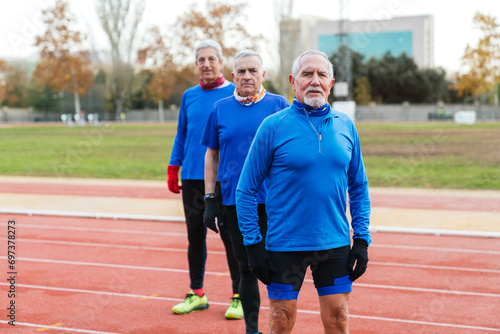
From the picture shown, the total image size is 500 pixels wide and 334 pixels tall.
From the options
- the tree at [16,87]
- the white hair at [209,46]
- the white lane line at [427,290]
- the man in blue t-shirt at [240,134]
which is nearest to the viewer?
the man in blue t-shirt at [240,134]

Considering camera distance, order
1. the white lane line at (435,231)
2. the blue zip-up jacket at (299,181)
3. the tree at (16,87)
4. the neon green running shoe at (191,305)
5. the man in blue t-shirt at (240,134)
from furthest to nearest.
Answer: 1. the tree at (16,87)
2. the white lane line at (435,231)
3. the neon green running shoe at (191,305)
4. the man in blue t-shirt at (240,134)
5. the blue zip-up jacket at (299,181)

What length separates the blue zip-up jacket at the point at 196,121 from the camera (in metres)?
4.67

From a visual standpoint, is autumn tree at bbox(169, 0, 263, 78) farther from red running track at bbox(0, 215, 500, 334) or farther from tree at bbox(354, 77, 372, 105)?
red running track at bbox(0, 215, 500, 334)

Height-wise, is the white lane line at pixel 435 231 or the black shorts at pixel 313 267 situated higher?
the black shorts at pixel 313 267

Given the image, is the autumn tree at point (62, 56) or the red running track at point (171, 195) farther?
A: the autumn tree at point (62, 56)

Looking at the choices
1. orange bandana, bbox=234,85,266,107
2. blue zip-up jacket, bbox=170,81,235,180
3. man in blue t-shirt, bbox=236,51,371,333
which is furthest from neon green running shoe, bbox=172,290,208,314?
man in blue t-shirt, bbox=236,51,371,333

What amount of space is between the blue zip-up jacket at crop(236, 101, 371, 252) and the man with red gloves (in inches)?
61.3

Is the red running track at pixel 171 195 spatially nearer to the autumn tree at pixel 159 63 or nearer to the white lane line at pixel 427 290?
the white lane line at pixel 427 290

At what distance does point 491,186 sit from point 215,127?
423 inches

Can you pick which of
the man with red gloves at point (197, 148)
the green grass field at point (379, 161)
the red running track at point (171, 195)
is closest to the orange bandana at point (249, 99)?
the man with red gloves at point (197, 148)

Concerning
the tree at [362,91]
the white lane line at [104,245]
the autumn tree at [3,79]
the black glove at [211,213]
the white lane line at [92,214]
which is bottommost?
the white lane line at [104,245]

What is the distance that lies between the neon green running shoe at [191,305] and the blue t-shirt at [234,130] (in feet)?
4.24

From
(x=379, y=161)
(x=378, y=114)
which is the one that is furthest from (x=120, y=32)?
(x=379, y=161)

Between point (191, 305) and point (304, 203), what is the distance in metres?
2.26
